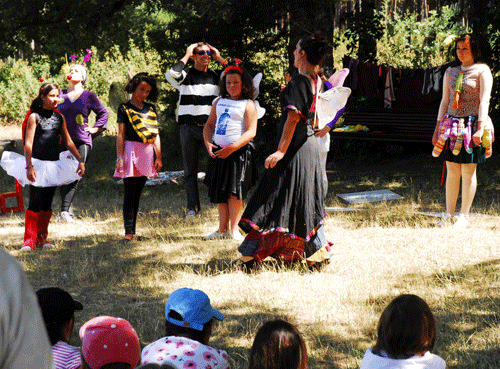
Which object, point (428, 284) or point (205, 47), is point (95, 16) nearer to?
point (205, 47)

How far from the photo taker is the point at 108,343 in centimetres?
266

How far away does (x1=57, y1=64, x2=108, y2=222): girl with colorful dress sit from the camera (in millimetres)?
7414

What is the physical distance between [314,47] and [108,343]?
293 cm

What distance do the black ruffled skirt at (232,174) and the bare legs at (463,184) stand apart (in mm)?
2079

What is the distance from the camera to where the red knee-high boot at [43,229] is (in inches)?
238

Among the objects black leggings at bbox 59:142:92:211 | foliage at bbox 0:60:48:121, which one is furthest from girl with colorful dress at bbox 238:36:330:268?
foliage at bbox 0:60:48:121

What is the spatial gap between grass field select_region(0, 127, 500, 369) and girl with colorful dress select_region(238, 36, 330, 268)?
0.22 m

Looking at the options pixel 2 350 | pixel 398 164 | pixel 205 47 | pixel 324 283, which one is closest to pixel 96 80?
pixel 398 164

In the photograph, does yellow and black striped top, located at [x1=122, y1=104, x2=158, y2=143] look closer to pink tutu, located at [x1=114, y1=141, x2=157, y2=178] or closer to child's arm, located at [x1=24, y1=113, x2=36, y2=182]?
pink tutu, located at [x1=114, y1=141, x2=157, y2=178]

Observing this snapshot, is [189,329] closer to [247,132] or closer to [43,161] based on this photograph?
[247,132]

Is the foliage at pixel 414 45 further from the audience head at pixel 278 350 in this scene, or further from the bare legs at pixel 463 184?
the audience head at pixel 278 350

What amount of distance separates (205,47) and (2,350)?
6172 mm

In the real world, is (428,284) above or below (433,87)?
below

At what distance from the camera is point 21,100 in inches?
734
